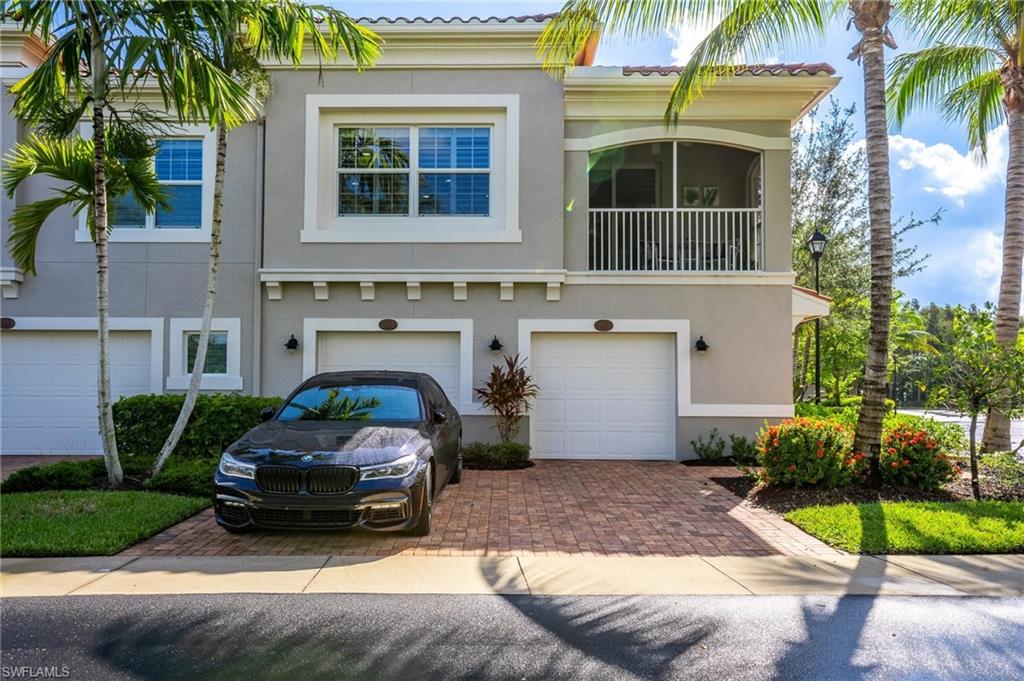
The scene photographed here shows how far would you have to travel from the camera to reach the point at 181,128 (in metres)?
10.3

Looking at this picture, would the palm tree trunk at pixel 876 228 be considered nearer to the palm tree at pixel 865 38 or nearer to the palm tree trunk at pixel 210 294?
the palm tree at pixel 865 38

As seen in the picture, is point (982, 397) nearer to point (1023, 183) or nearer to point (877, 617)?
point (877, 617)

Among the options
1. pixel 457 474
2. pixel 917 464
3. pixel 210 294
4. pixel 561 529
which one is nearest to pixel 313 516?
pixel 561 529

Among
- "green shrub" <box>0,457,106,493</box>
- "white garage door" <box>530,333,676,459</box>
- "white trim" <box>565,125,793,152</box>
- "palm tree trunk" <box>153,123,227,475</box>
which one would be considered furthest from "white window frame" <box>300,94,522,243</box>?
"green shrub" <box>0,457,106,493</box>

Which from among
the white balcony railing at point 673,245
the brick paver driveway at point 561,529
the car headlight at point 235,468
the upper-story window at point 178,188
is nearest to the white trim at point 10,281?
the upper-story window at point 178,188

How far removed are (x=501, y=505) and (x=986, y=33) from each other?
9904 millimetres

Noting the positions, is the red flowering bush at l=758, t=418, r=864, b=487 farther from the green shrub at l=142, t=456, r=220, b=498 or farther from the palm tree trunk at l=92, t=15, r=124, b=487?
the palm tree trunk at l=92, t=15, r=124, b=487

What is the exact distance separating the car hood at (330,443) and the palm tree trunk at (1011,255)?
32.6 ft

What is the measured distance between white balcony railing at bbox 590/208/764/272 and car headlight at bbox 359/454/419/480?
6.28 metres

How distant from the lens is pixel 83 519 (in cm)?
597

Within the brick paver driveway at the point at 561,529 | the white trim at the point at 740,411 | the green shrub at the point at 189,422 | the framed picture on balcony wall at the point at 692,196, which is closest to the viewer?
the brick paver driveway at the point at 561,529

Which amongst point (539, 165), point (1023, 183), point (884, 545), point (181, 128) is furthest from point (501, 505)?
point (1023, 183)

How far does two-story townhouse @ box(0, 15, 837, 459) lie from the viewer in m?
10.4

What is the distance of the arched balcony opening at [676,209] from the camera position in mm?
10914
